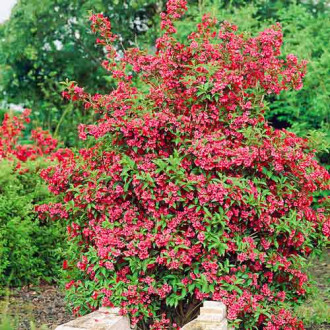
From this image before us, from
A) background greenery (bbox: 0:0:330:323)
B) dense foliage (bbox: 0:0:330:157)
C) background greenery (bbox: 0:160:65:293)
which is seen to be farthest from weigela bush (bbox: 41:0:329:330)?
dense foliage (bbox: 0:0:330:157)

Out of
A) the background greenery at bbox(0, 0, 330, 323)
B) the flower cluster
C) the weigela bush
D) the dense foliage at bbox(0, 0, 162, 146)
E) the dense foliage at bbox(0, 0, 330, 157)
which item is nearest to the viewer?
the weigela bush

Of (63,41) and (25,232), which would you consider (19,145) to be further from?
(63,41)

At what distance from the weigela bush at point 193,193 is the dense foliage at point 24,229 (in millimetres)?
1885

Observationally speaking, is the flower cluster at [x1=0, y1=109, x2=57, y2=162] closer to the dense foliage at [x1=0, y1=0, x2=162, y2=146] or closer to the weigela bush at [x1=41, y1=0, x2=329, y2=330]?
the weigela bush at [x1=41, y1=0, x2=329, y2=330]

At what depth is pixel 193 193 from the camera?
13.5 ft

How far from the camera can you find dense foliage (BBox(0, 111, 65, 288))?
639 centimetres

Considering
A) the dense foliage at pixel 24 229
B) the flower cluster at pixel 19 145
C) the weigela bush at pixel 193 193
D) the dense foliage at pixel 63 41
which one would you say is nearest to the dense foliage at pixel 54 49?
the dense foliage at pixel 63 41

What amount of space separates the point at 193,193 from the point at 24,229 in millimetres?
2812

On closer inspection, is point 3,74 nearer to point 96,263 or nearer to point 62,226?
point 62,226

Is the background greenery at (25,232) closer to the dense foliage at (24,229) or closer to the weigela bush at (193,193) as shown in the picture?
the dense foliage at (24,229)

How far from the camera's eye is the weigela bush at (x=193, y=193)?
4.05 m

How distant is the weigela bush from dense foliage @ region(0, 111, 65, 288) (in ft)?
6.19

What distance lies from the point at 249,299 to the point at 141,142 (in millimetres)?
1222

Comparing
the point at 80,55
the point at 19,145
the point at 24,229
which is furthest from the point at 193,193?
the point at 80,55
